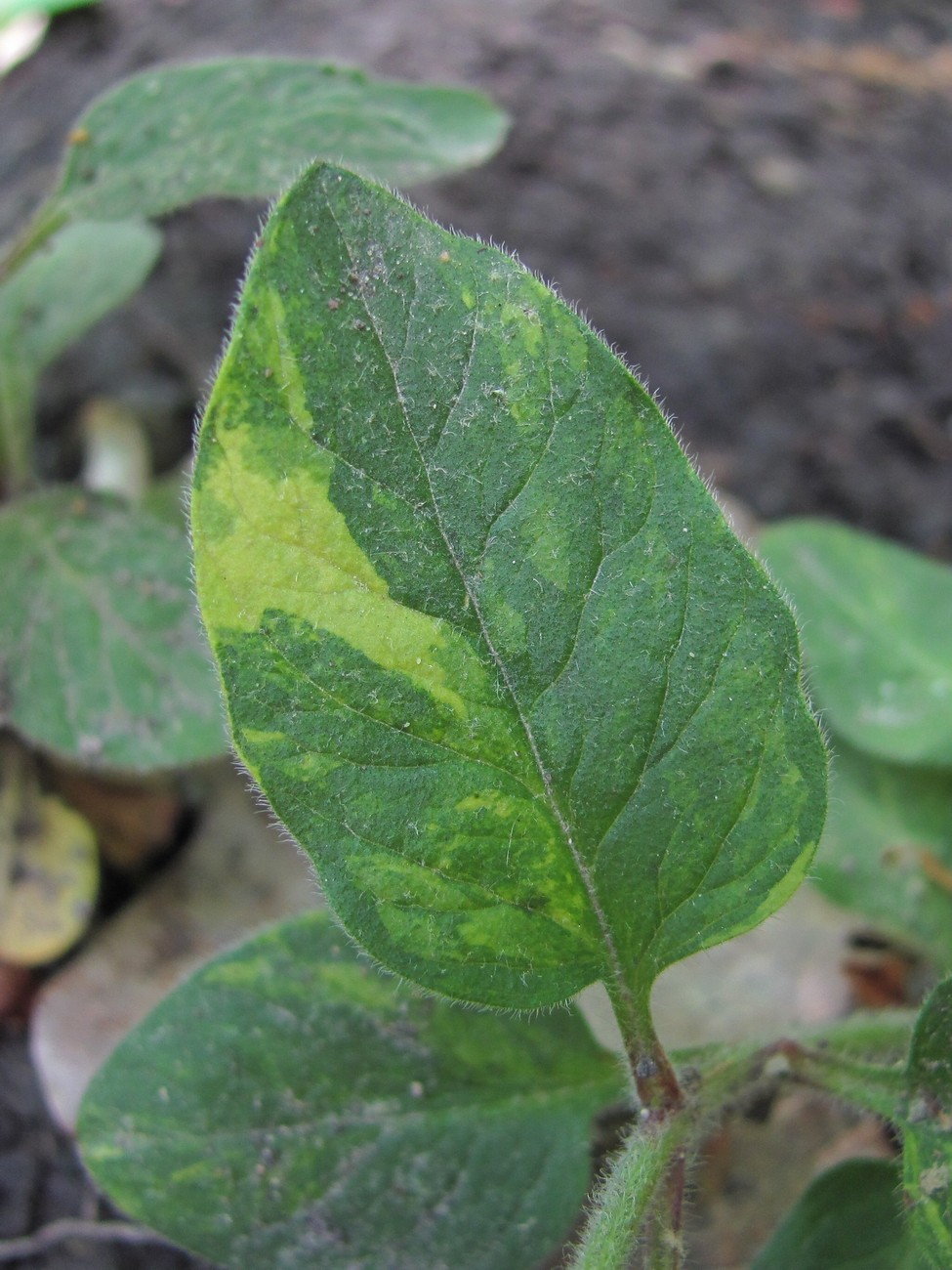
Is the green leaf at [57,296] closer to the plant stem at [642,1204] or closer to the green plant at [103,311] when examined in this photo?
the green plant at [103,311]

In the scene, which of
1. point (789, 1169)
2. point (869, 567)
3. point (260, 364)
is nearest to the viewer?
point (260, 364)

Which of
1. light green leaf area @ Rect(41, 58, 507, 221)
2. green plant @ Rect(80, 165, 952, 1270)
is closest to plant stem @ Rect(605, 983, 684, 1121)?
green plant @ Rect(80, 165, 952, 1270)

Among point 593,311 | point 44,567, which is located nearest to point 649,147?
point 593,311

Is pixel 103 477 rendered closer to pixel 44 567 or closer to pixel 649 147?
pixel 44 567

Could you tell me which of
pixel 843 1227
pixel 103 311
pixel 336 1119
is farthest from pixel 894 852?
pixel 103 311

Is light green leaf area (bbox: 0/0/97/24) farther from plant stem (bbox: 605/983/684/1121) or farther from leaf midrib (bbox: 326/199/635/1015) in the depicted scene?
plant stem (bbox: 605/983/684/1121)

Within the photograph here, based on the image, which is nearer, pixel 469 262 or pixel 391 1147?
pixel 469 262
